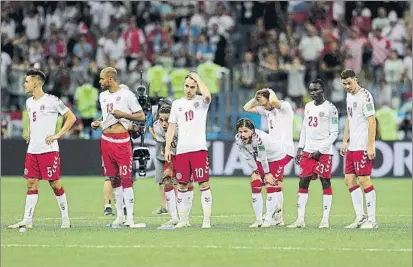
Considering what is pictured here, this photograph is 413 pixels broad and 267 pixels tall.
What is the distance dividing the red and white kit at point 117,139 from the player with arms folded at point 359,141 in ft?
10.1

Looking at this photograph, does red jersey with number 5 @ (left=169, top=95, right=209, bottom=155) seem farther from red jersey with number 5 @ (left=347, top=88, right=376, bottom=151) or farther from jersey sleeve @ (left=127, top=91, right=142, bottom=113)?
red jersey with number 5 @ (left=347, top=88, right=376, bottom=151)

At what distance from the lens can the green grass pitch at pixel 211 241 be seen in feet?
49.4

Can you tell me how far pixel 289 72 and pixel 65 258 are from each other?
60.7ft

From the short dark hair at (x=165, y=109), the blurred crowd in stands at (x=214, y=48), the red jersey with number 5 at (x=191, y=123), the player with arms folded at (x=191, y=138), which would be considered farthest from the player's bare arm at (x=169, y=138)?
the blurred crowd in stands at (x=214, y=48)

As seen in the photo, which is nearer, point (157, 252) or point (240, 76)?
point (157, 252)

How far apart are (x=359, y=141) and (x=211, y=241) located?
3.06 m

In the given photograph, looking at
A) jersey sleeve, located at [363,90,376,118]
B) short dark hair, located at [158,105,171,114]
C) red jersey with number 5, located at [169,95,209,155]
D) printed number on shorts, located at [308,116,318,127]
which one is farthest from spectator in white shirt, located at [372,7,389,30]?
red jersey with number 5, located at [169,95,209,155]

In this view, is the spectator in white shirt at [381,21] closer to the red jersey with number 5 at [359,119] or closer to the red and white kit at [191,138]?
the red jersey with number 5 at [359,119]

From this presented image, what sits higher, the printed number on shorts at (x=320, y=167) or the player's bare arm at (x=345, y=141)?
the player's bare arm at (x=345, y=141)

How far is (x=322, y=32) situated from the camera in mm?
34906

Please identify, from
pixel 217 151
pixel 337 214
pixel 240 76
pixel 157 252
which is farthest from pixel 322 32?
pixel 157 252

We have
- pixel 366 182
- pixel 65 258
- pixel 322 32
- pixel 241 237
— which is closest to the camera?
pixel 65 258

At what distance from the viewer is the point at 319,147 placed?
61.6ft

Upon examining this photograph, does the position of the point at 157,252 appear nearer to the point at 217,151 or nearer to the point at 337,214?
the point at 337,214
